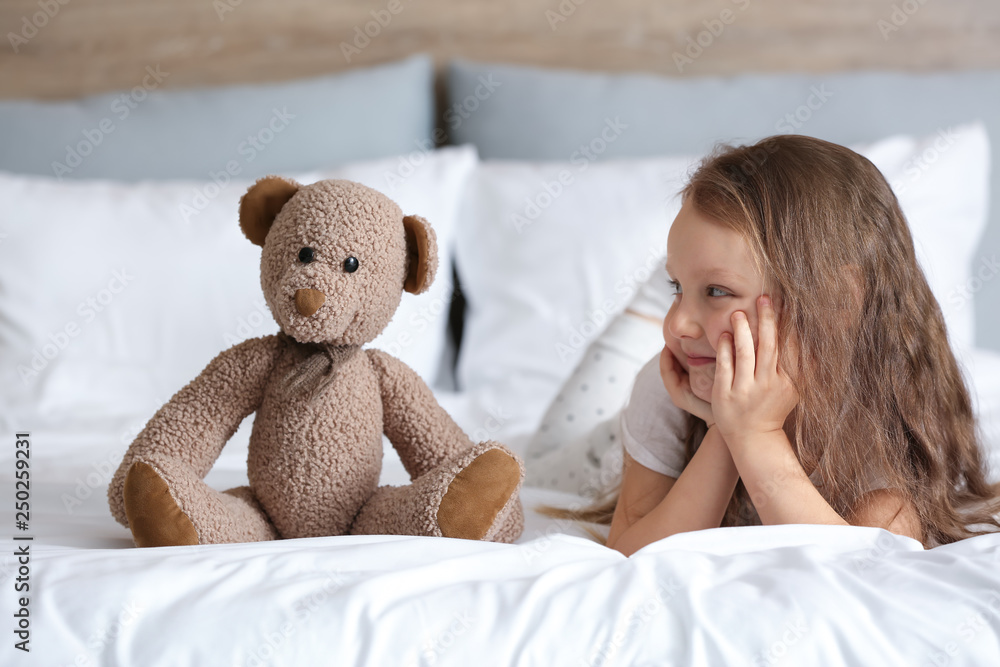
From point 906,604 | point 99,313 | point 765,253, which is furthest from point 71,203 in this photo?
point 906,604

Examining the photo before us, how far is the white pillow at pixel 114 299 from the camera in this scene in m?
1.39

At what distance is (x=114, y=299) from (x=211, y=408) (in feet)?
2.41

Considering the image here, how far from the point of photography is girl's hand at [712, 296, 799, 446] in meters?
0.78

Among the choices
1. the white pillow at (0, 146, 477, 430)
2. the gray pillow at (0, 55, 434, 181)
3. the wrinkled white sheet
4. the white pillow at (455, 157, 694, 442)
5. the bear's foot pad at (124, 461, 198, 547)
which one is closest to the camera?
the wrinkled white sheet

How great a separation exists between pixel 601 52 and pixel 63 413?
54.1 inches

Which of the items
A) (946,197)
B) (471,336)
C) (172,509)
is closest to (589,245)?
(471,336)

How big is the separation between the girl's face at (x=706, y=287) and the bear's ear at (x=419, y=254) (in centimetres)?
24

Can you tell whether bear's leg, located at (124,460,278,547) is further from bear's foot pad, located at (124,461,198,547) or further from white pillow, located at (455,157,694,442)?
white pillow, located at (455,157,694,442)

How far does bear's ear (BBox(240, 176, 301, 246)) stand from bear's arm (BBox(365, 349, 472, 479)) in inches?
6.6

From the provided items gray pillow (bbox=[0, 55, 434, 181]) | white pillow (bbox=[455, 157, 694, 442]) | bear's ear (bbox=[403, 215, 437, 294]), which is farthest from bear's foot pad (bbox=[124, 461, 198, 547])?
gray pillow (bbox=[0, 55, 434, 181])

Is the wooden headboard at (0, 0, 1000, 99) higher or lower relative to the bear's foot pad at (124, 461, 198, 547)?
higher

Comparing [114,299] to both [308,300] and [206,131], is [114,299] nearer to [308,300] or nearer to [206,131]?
[206,131]

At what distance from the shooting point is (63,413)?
136 cm

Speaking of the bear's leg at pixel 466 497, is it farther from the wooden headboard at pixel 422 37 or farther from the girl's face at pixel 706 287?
the wooden headboard at pixel 422 37
